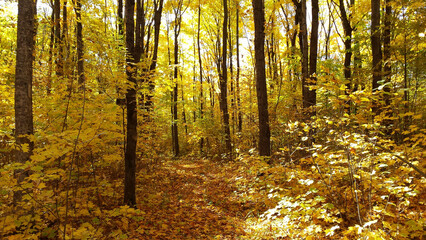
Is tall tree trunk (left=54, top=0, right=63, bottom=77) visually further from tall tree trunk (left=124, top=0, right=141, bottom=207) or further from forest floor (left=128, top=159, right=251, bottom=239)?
forest floor (left=128, top=159, right=251, bottom=239)

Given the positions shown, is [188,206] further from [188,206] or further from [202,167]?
[202,167]

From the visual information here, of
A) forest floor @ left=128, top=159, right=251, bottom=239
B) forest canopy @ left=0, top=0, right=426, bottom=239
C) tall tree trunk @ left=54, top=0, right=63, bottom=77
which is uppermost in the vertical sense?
tall tree trunk @ left=54, top=0, right=63, bottom=77

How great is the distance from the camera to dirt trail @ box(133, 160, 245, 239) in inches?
185

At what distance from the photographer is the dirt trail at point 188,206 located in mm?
4699

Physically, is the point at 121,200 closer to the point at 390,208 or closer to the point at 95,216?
the point at 95,216

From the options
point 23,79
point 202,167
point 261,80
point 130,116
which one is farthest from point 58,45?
point 261,80

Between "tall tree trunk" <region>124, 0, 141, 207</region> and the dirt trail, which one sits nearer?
the dirt trail

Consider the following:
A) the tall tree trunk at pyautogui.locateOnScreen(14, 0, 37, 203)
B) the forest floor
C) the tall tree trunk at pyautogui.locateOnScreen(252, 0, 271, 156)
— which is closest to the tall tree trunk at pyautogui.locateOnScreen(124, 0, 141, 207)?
the forest floor

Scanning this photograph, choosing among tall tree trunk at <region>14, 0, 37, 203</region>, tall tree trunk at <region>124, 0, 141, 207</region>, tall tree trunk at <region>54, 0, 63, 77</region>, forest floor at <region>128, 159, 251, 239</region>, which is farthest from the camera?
tall tree trunk at <region>54, 0, 63, 77</region>

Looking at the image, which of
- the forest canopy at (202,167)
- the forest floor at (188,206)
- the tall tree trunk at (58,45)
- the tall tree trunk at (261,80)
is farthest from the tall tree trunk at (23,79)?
the tall tree trunk at (261,80)

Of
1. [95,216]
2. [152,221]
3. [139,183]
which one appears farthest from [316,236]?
[139,183]

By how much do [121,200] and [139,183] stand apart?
5.88ft

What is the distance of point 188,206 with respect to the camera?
6.27m

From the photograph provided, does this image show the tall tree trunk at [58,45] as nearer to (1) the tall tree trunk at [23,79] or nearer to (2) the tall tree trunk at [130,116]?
(1) the tall tree trunk at [23,79]
